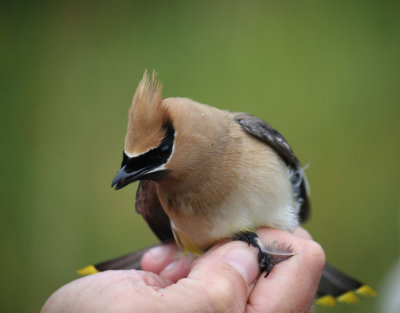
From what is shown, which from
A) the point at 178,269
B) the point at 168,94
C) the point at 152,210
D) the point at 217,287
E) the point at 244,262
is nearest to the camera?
the point at 217,287

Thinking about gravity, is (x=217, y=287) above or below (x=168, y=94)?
below

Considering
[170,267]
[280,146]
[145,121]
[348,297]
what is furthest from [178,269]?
[348,297]

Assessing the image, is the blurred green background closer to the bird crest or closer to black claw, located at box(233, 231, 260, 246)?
black claw, located at box(233, 231, 260, 246)

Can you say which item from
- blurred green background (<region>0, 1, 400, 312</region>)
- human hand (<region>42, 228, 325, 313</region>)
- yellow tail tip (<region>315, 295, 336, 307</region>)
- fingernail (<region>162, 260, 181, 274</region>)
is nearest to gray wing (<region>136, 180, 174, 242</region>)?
fingernail (<region>162, 260, 181, 274</region>)

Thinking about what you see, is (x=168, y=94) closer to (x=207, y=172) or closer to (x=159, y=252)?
(x=159, y=252)

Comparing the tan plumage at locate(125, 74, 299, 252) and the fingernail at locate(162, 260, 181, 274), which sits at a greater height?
the tan plumage at locate(125, 74, 299, 252)

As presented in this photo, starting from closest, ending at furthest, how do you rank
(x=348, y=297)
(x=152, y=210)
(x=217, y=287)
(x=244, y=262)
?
(x=217, y=287) → (x=244, y=262) → (x=152, y=210) → (x=348, y=297)

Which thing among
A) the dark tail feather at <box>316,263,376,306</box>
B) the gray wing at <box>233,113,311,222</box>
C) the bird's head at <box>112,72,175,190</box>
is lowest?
the dark tail feather at <box>316,263,376,306</box>
